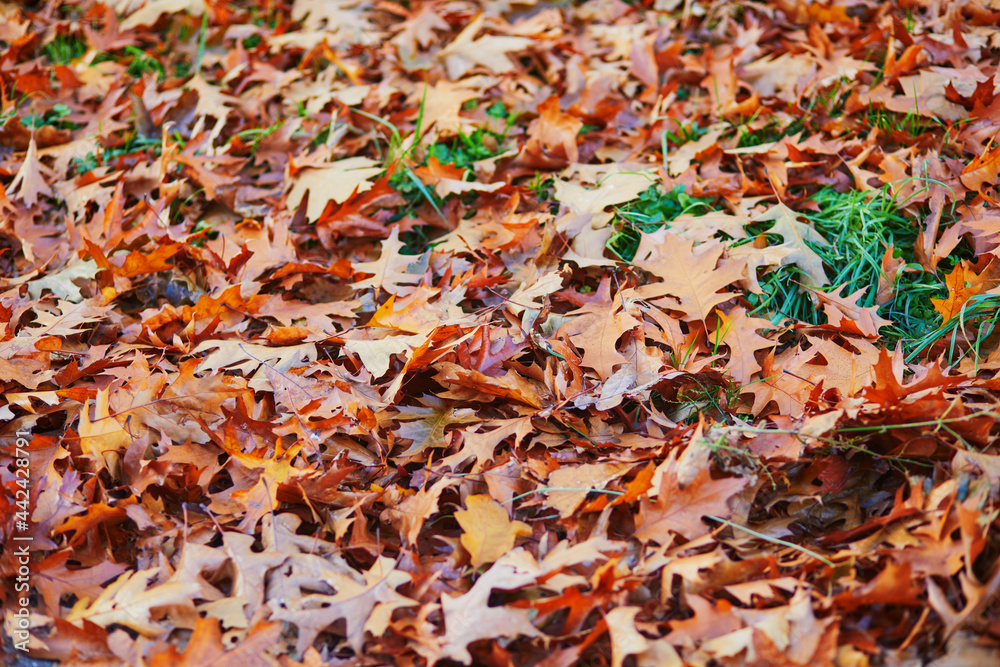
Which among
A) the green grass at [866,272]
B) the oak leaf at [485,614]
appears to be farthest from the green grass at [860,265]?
the oak leaf at [485,614]

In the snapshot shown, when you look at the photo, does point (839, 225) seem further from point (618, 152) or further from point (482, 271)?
point (482, 271)

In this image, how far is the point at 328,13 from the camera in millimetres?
3654

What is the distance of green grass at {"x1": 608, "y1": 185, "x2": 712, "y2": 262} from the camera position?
8.08 feet

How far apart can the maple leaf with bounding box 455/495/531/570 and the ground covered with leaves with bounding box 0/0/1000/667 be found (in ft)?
0.03

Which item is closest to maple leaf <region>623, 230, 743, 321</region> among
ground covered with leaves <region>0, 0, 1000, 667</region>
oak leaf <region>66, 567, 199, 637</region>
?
ground covered with leaves <region>0, 0, 1000, 667</region>

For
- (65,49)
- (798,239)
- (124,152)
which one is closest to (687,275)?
(798,239)

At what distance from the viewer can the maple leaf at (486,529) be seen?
1.59 m

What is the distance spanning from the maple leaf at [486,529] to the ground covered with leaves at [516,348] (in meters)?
0.01

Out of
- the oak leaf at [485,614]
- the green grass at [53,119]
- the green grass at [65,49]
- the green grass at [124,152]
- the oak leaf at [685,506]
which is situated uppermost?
the green grass at [65,49]

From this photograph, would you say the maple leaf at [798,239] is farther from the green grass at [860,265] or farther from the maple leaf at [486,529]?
the maple leaf at [486,529]

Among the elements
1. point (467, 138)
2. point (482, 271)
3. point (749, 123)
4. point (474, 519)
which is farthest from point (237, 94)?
point (474, 519)

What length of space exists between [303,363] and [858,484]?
159 cm

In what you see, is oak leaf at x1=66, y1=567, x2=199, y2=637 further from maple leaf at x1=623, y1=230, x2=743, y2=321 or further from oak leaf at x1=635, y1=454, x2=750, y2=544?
maple leaf at x1=623, y1=230, x2=743, y2=321

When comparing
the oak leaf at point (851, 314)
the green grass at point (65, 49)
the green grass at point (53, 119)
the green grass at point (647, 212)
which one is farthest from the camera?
the green grass at point (65, 49)
